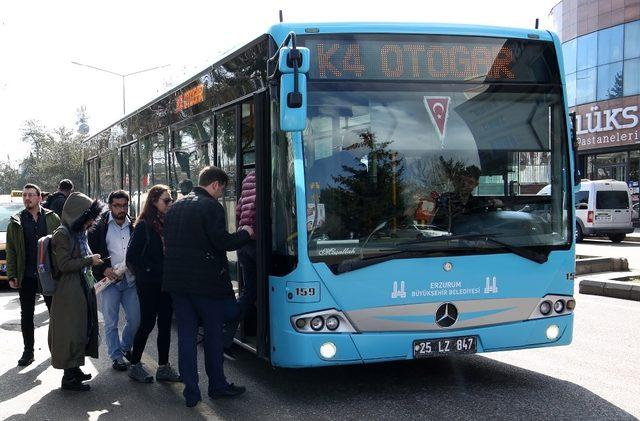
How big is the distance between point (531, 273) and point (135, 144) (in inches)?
271

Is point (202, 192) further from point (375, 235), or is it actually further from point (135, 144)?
point (135, 144)

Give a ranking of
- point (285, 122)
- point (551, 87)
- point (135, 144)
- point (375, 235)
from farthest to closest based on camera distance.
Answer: point (135, 144)
point (551, 87)
point (375, 235)
point (285, 122)

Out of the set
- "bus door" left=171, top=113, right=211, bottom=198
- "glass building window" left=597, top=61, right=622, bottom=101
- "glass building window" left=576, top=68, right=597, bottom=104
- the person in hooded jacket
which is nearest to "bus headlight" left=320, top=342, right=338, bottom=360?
the person in hooded jacket


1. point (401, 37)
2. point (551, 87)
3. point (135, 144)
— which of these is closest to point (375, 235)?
point (401, 37)

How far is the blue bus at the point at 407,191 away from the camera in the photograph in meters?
5.65

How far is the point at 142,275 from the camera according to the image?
21.8 feet

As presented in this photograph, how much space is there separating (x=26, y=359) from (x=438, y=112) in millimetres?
4758

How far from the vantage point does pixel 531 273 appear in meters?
6.07

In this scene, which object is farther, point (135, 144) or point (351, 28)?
point (135, 144)

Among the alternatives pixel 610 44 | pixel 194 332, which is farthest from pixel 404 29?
pixel 610 44

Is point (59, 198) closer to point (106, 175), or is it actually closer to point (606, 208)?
point (106, 175)

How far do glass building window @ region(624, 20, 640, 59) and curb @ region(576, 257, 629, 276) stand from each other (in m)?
20.2

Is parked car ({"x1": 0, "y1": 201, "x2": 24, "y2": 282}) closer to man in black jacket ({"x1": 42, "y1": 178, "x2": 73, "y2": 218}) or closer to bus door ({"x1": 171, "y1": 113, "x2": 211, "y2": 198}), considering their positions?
man in black jacket ({"x1": 42, "y1": 178, "x2": 73, "y2": 218})

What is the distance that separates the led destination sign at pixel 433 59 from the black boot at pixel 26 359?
4.23 m
